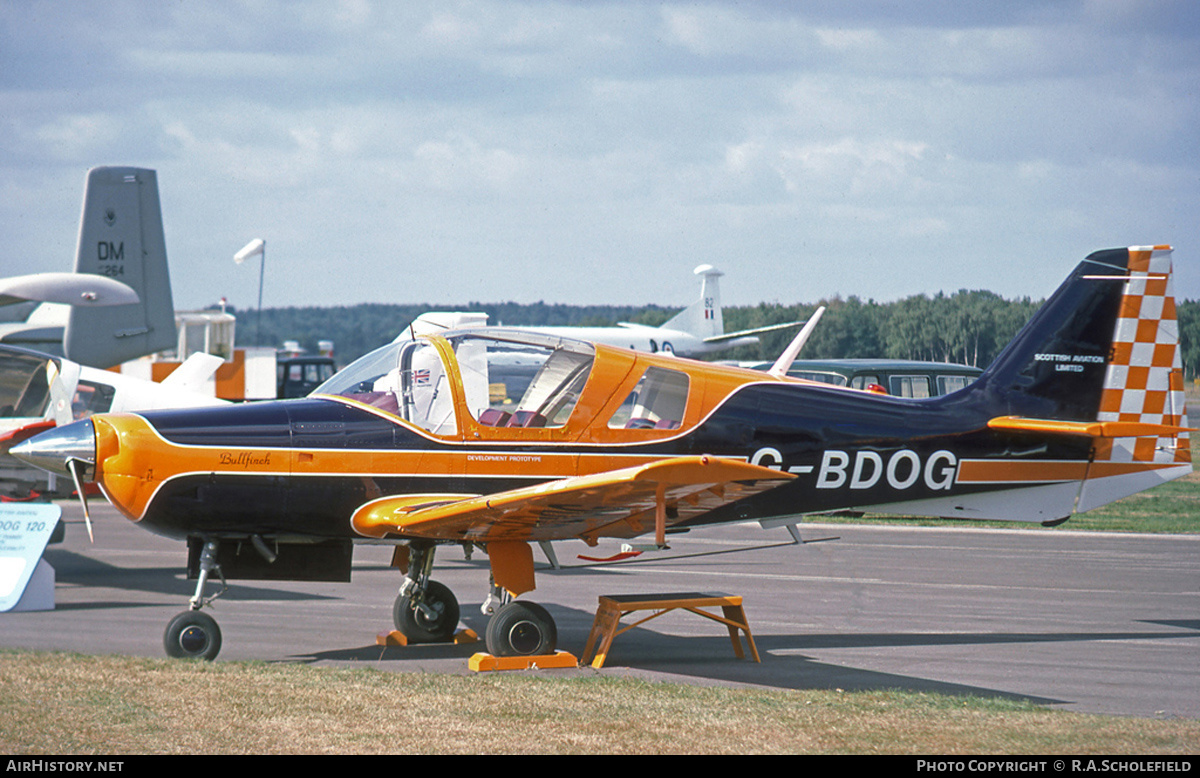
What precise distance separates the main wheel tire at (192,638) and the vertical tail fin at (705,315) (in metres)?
45.6

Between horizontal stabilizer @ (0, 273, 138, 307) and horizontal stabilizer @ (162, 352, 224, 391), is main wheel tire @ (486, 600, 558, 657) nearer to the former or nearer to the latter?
horizontal stabilizer @ (0, 273, 138, 307)

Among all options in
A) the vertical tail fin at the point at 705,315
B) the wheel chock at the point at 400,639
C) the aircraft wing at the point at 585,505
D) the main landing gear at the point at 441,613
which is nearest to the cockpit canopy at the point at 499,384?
the aircraft wing at the point at 585,505

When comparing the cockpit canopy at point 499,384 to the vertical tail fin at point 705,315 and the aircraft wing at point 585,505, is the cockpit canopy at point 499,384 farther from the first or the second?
the vertical tail fin at point 705,315

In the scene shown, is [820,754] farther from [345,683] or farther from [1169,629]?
[1169,629]

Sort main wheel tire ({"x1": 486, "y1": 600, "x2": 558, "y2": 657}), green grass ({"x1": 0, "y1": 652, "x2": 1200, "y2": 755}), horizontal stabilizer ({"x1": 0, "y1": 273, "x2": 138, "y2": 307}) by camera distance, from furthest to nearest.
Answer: horizontal stabilizer ({"x1": 0, "y1": 273, "x2": 138, "y2": 307}), main wheel tire ({"x1": 486, "y1": 600, "x2": 558, "y2": 657}), green grass ({"x1": 0, "y1": 652, "x2": 1200, "y2": 755})

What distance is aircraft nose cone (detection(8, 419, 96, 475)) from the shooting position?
7133 millimetres

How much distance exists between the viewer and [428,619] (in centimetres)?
860

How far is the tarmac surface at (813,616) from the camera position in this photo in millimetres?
7559

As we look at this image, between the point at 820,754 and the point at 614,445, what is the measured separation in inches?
125

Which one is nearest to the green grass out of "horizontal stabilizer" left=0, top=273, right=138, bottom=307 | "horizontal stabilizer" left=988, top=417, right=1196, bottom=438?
"horizontal stabilizer" left=988, top=417, right=1196, bottom=438

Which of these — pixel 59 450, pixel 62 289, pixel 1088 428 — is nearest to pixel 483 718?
pixel 59 450

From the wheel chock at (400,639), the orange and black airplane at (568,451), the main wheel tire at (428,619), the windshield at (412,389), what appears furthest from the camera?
the main wheel tire at (428,619)

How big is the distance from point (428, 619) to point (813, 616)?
3506 millimetres

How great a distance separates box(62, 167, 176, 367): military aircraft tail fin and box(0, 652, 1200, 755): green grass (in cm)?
1439
